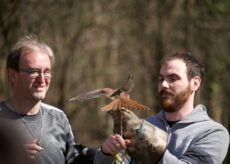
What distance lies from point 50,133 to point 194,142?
2.92 feet

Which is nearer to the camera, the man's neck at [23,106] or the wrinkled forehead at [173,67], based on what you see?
the man's neck at [23,106]

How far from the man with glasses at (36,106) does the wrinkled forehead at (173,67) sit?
790 millimetres

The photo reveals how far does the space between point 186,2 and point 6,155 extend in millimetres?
12591

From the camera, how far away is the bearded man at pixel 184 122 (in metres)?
3.96

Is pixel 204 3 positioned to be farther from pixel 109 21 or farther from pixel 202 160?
pixel 202 160

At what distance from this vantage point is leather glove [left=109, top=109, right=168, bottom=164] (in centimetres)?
371

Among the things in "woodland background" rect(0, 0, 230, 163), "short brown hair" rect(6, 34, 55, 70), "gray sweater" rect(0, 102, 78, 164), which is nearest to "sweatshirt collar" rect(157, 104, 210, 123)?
"gray sweater" rect(0, 102, 78, 164)

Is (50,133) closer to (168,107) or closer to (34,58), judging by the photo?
(34,58)

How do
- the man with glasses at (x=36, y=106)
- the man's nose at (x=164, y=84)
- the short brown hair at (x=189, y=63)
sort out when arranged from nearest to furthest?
the man with glasses at (x=36, y=106), the man's nose at (x=164, y=84), the short brown hair at (x=189, y=63)

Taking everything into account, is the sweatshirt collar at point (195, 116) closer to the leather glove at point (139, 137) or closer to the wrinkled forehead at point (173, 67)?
the wrinkled forehead at point (173, 67)

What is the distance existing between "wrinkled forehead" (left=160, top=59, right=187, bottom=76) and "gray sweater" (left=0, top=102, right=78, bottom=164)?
30.4 inches

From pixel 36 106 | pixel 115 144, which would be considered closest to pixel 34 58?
pixel 36 106

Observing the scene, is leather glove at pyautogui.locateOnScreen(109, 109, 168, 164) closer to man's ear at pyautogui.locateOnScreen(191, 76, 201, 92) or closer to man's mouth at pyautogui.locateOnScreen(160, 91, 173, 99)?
man's mouth at pyautogui.locateOnScreen(160, 91, 173, 99)

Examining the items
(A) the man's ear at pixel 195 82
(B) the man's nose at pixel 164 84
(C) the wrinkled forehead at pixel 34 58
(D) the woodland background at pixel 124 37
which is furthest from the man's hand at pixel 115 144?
(D) the woodland background at pixel 124 37
